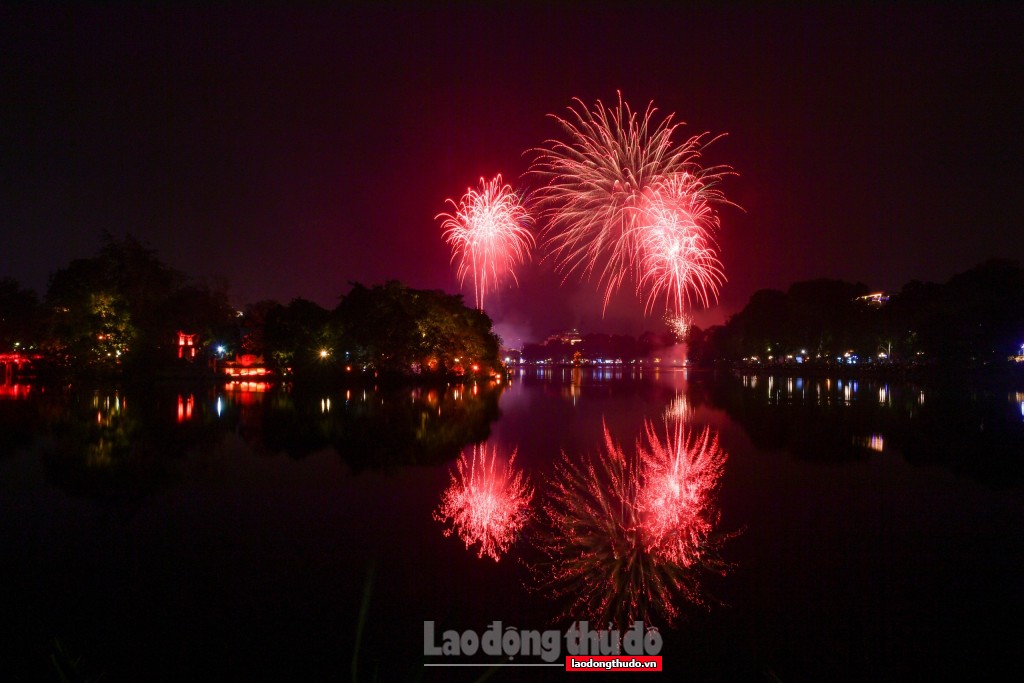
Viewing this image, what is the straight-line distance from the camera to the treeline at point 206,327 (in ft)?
135

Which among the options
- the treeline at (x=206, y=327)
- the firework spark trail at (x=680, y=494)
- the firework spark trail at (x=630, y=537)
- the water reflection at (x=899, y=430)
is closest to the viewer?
the firework spark trail at (x=630, y=537)

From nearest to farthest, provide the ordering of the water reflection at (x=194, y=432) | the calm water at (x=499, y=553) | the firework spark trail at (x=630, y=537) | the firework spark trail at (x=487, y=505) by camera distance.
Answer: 1. the calm water at (x=499, y=553)
2. the firework spark trail at (x=630, y=537)
3. the firework spark trail at (x=487, y=505)
4. the water reflection at (x=194, y=432)

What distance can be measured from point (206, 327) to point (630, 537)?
5393 centimetres

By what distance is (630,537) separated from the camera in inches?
281

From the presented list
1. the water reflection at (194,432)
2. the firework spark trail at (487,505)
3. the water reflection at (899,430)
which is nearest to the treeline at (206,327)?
the water reflection at (194,432)

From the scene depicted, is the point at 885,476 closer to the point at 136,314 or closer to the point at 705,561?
the point at 705,561

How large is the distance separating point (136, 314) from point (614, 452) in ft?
132

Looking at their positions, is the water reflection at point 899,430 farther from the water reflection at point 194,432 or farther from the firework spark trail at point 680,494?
the water reflection at point 194,432

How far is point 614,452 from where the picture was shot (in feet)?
42.4

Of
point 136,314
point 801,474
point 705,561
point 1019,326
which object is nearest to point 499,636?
point 705,561

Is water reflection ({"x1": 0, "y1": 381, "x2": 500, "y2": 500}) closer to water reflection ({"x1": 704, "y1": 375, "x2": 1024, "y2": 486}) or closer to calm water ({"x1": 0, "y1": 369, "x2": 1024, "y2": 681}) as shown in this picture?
calm water ({"x1": 0, "y1": 369, "x2": 1024, "y2": 681})

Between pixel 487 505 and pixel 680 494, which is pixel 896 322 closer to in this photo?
pixel 680 494

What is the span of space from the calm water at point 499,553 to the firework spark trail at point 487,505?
Answer: 5cm

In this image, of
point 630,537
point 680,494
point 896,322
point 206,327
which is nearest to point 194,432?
point 680,494
